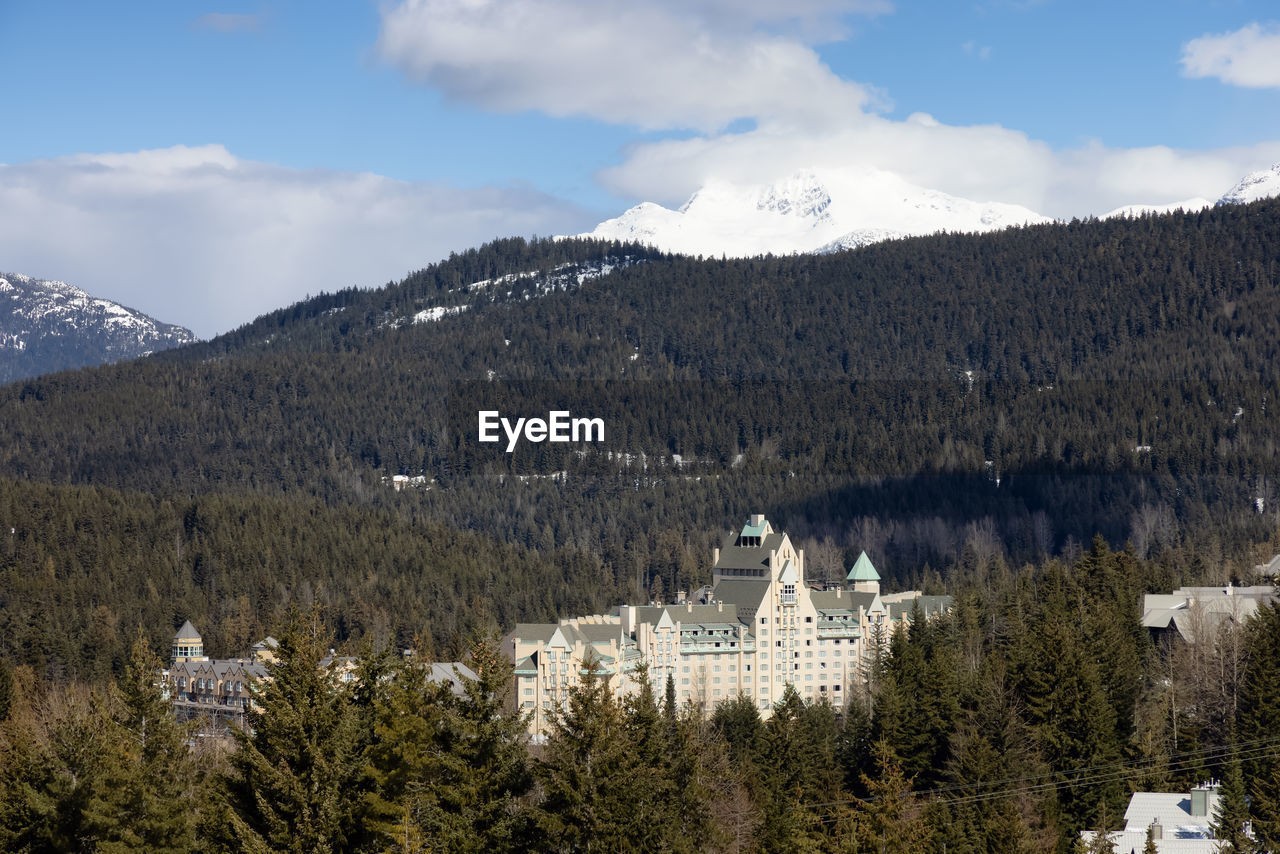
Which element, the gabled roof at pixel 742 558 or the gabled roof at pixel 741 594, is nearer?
the gabled roof at pixel 741 594

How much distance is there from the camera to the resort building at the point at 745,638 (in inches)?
5566

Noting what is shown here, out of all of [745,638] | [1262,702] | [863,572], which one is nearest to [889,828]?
[1262,702]

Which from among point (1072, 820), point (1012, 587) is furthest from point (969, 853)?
point (1012, 587)

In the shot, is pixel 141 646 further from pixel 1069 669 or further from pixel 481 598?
pixel 481 598

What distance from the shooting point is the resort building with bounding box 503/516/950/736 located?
14138 centimetres

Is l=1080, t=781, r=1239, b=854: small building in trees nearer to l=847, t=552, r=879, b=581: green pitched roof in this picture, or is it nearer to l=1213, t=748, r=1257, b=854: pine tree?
l=1213, t=748, r=1257, b=854: pine tree

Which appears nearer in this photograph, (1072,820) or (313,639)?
(313,639)

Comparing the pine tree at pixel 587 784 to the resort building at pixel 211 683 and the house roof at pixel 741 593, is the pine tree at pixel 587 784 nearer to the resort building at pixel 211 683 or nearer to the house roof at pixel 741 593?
the resort building at pixel 211 683

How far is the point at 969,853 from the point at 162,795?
3430 centimetres

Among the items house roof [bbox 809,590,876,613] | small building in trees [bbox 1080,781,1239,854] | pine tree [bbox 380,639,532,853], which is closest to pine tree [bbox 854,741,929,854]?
pine tree [bbox 380,639,532,853]

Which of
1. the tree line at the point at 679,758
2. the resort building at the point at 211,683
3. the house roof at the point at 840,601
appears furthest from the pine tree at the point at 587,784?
the house roof at the point at 840,601

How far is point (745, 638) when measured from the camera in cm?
15212

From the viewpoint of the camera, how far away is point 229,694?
158 metres

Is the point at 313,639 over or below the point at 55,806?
over
